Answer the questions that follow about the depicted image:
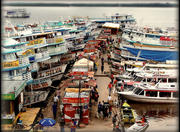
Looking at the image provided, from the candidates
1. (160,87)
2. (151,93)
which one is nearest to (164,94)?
(160,87)

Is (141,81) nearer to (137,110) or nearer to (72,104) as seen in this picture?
(137,110)

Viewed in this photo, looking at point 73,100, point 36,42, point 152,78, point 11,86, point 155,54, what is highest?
point 36,42

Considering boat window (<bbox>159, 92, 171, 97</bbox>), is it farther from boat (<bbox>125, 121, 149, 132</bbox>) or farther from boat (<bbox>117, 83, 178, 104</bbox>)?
boat (<bbox>125, 121, 149, 132</bbox>)

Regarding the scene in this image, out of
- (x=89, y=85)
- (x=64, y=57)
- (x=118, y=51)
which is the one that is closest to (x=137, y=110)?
(x=89, y=85)

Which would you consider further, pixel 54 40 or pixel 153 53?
pixel 153 53

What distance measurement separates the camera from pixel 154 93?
55.3ft

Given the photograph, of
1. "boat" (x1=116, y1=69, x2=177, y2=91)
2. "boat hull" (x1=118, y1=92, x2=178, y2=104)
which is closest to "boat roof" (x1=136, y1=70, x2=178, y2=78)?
"boat" (x1=116, y1=69, x2=177, y2=91)

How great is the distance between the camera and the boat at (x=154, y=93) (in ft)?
54.5

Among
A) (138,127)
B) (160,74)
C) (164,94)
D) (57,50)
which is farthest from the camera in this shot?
(57,50)

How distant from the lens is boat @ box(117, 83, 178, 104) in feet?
54.5

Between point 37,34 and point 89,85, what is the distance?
9232 millimetres

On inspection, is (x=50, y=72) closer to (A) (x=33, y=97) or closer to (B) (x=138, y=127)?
(A) (x=33, y=97)

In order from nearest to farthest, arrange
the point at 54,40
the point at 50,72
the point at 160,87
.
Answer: the point at 160,87 → the point at 50,72 → the point at 54,40

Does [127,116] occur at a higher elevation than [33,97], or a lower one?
lower
